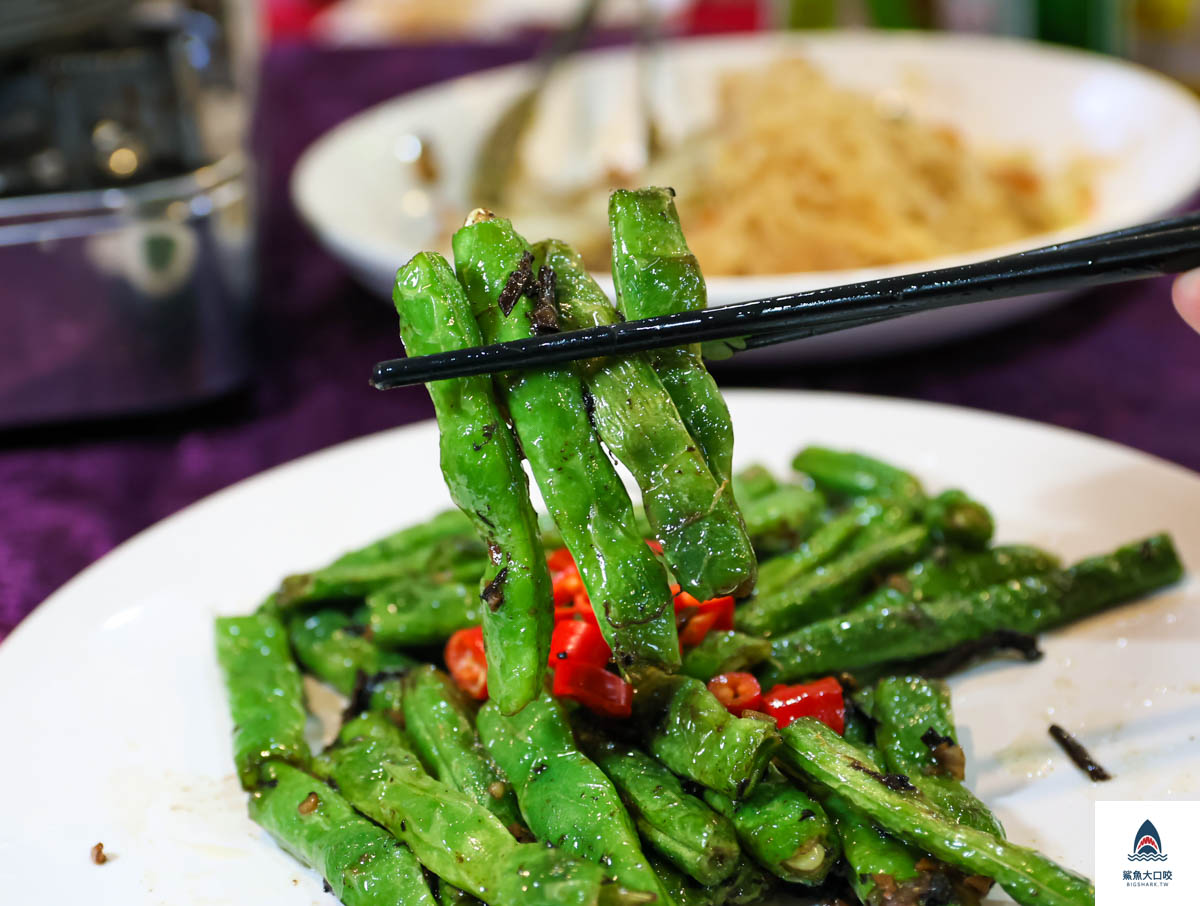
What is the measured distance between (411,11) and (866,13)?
13.4ft

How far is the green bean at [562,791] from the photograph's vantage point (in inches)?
75.7

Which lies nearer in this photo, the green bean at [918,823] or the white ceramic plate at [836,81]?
the green bean at [918,823]

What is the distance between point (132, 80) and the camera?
4.25 meters

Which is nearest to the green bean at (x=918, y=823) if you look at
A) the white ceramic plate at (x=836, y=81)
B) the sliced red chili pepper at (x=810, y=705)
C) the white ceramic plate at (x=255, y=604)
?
the sliced red chili pepper at (x=810, y=705)

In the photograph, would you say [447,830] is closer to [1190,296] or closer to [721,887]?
[721,887]

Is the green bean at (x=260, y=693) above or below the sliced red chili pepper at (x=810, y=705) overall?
above

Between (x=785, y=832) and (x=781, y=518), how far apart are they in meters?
1.12

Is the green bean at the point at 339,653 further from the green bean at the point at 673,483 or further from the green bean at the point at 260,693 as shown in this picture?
the green bean at the point at 673,483

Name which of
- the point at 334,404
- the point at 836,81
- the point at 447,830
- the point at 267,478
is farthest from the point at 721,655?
the point at 836,81

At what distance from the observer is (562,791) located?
2.07 meters

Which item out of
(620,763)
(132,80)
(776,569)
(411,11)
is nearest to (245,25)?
(132,80)

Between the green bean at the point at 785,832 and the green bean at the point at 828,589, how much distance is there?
605 mm

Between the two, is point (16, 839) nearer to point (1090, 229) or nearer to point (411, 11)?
point (1090, 229)

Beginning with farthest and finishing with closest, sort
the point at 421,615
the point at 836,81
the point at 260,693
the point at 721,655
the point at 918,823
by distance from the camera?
the point at 836,81
the point at 421,615
the point at 260,693
the point at 721,655
the point at 918,823
